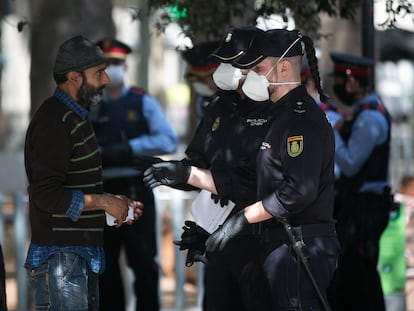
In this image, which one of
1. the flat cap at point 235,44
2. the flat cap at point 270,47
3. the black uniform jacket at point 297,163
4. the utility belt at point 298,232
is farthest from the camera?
the flat cap at point 235,44

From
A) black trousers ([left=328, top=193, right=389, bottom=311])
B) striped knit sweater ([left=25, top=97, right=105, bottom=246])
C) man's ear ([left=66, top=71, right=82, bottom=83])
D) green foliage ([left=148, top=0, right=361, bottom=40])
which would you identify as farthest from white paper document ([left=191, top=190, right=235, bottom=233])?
black trousers ([left=328, top=193, right=389, bottom=311])

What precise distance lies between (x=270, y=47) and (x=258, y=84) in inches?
7.4

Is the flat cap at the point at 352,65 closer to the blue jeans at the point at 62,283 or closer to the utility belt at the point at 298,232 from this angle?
the utility belt at the point at 298,232

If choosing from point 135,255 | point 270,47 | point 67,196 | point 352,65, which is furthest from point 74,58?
point 352,65

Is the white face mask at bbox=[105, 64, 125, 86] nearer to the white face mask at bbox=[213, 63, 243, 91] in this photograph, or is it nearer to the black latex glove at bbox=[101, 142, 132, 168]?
the black latex glove at bbox=[101, 142, 132, 168]

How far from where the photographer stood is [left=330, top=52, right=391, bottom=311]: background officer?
7082mm

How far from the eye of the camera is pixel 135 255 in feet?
24.2

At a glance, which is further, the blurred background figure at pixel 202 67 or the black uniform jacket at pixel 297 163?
the blurred background figure at pixel 202 67

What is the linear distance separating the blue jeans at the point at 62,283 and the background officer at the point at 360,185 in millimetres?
2424

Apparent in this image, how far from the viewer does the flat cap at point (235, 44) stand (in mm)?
5234

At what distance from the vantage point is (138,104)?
7.57m

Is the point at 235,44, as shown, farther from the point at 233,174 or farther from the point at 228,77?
the point at 233,174

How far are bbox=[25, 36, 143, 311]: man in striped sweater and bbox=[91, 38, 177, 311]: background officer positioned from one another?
186 cm

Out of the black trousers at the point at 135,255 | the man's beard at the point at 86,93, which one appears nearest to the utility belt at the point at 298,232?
the man's beard at the point at 86,93
